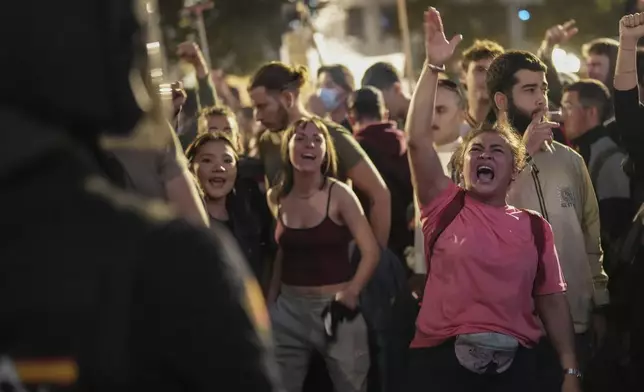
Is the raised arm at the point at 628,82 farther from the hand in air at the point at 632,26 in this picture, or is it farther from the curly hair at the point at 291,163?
the curly hair at the point at 291,163

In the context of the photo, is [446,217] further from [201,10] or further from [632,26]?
[201,10]

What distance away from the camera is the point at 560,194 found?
17.8ft

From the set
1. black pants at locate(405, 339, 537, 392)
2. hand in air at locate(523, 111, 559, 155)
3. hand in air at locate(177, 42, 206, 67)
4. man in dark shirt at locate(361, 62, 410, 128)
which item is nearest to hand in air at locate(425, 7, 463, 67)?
hand in air at locate(523, 111, 559, 155)

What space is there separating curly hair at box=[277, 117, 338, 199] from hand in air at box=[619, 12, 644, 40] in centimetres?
159

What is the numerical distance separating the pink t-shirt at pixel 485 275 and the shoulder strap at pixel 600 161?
207cm

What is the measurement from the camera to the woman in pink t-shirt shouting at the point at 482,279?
15.9ft

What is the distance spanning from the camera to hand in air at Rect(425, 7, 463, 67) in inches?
208

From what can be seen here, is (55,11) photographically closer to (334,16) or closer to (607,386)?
(607,386)

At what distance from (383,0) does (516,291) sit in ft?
171

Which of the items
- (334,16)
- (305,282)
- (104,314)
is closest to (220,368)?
(104,314)

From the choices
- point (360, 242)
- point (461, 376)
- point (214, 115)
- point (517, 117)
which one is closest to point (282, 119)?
point (214, 115)

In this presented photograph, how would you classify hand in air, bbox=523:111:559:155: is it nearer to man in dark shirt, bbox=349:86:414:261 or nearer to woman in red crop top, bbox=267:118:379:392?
woman in red crop top, bbox=267:118:379:392

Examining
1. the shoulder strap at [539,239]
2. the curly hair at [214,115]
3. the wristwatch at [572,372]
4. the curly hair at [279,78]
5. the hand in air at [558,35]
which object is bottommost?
the wristwatch at [572,372]

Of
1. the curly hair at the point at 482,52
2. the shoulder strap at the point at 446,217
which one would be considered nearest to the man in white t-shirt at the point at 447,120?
the curly hair at the point at 482,52
